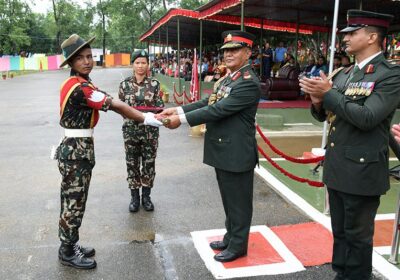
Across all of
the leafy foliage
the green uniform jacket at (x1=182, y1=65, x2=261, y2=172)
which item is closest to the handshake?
the green uniform jacket at (x1=182, y1=65, x2=261, y2=172)

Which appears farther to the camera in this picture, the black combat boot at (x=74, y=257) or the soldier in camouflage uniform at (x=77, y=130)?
the black combat boot at (x=74, y=257)

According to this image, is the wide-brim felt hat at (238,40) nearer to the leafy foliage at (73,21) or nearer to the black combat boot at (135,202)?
the black combat boot at (135,202)

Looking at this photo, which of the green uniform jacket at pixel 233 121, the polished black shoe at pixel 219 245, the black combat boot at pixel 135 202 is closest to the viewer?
the green uniform jacket at pixel 233 121

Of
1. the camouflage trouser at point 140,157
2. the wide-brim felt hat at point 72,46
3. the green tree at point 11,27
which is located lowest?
the camouflage trouser at point 140,157

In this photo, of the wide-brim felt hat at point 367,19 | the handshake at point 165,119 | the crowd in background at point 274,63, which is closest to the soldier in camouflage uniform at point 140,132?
the handshake at point 165,119

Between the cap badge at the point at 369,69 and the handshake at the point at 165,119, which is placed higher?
the cap badge at the point at 369,69

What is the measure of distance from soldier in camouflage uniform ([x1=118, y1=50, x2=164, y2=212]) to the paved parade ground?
0.94 ft

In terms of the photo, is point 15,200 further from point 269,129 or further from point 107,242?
point 269,129

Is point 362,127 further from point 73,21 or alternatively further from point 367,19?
point 73,21

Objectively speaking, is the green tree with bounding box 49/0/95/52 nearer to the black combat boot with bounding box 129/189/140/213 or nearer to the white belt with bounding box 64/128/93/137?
the black combat boot with bounding box 129/189/140/213

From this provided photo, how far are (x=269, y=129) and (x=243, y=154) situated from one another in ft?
20.2

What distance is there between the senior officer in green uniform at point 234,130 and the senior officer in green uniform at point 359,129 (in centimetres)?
61

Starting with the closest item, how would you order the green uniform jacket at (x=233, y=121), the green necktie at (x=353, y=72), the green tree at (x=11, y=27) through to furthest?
the green necktie at (x=353, y=72), the green uniform jacket at (x=233, y=121), the green tree at (x=11, y=27)

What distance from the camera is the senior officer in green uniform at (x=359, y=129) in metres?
2.28
